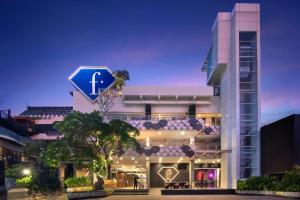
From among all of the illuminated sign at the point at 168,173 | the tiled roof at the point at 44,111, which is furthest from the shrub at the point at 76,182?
the tiled roof at the point at 44,111

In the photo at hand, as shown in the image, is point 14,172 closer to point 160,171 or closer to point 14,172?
point 14,172

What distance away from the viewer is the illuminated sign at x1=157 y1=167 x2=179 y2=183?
218 ft

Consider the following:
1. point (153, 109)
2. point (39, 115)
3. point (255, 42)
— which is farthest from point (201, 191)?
point (39, 115)

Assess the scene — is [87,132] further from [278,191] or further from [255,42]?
[255,42]

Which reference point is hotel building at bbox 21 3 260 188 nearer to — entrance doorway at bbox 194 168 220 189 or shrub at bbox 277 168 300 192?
entrance doorway at bbox 194 168 220 189

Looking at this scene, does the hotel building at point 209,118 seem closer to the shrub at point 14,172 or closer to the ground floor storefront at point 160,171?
the ground floor storefront at point 160,171

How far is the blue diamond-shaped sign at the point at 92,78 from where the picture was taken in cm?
6638

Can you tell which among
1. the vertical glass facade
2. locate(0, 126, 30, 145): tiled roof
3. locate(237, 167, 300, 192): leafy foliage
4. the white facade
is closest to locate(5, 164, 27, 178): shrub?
locate(0, 126, 30, 145): tiled roof

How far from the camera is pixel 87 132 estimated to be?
42781mm

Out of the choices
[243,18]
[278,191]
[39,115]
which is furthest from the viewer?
[39,115]

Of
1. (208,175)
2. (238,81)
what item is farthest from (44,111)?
(238,81)

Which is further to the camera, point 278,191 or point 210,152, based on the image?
point 210,152

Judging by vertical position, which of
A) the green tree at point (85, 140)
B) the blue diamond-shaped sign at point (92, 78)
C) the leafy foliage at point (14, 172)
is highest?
the blue diamond-shaped sign at point (92, 78)

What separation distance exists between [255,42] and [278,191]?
2050 cm
